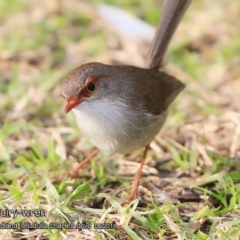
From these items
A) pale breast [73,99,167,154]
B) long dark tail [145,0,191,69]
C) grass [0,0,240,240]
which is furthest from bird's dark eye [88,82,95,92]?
long dark tail [145,0,191,69]

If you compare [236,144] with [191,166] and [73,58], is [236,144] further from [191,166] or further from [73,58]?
[73,58]

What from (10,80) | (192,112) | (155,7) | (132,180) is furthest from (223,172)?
(155,7)

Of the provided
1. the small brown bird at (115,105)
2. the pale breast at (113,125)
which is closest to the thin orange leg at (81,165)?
the small brown bird at (115,105)

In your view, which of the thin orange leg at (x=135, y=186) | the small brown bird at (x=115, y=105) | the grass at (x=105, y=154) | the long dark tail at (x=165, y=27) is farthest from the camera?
the long dark tail at (x=165, y=27)

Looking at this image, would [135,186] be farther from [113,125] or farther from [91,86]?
[91,86]

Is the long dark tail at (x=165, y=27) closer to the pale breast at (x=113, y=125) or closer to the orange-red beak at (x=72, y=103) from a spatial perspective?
the pale breast at (x=113, y=125)

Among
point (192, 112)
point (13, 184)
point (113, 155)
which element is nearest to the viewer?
point (13, 184)
